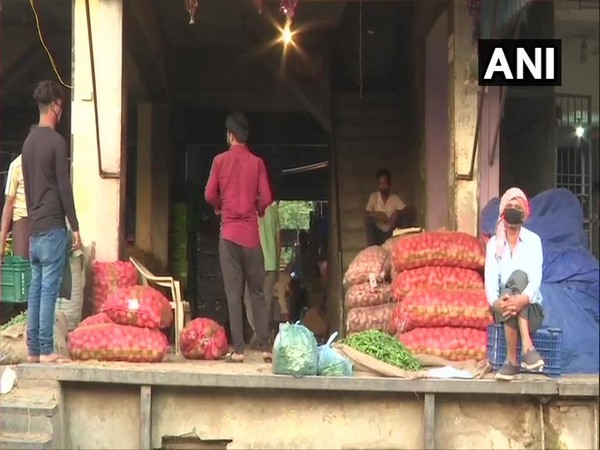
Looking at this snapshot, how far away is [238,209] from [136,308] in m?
1.07

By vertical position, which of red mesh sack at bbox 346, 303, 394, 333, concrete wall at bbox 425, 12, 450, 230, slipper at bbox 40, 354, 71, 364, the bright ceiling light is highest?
the bright ceiling light

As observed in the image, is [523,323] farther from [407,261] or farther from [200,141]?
[200,141]

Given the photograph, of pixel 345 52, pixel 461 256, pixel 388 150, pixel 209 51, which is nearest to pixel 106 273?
pixel 461 256

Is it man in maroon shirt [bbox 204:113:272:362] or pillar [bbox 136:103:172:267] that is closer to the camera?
man in maroon shirt [bbox 204:113:272:362]

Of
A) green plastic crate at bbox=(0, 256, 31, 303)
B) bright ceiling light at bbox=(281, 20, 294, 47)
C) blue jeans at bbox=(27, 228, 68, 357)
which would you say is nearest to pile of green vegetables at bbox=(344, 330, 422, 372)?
blue jeans at bbox=(27, 228, 68, 357)

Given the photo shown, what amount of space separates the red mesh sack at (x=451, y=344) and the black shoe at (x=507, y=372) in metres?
0.65

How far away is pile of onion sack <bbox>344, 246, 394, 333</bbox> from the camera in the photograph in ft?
23.1

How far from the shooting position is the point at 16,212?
6.90 m

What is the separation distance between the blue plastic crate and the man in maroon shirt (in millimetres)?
1765

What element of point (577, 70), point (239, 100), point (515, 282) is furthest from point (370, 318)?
point (239, 100)

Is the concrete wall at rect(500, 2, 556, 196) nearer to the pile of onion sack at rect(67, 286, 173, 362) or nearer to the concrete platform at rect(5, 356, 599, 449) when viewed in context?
the concrete platform at rect(5, 356, 599, 449)

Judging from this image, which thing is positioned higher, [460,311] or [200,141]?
[200,141]

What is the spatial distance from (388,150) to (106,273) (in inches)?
237

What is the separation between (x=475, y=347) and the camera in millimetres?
5906
